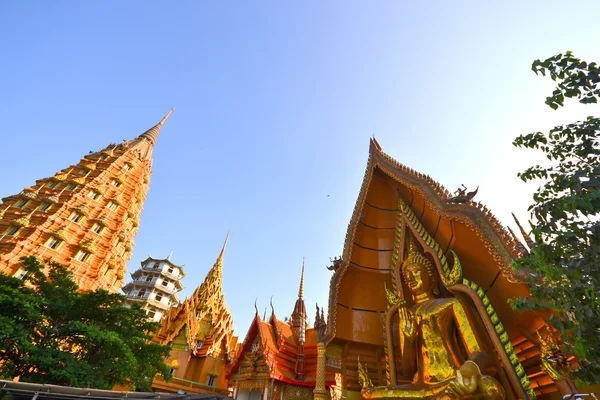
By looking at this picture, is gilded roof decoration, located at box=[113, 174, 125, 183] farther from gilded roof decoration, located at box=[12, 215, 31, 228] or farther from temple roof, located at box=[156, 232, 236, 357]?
temple roof, located at box=[156, 232, 236, 357]

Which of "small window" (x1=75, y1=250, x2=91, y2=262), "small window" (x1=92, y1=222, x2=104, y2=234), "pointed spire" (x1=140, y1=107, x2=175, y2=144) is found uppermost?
"pointed spire" (x1=140, y1=107, x2=175, y2=144)

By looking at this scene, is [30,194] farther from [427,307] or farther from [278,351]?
[427,307]

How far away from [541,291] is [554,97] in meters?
1.77

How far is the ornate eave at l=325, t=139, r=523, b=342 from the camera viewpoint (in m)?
4.52

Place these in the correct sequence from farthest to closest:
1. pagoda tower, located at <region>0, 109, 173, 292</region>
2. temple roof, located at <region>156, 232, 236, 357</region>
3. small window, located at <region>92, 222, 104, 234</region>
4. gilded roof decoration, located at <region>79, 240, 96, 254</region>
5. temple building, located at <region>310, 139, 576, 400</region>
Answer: small window, located at <region>92, 222, 104, 234</region> < gilded roof decoration, located at <region>79, 240, 96, 254</region> < temple roof, located at <region>156, 232, 236, 357</region> < pagoda tower, located at <region>0, 109, 173, 292</region> < temple building, located at <region>310, 139, 576, 400</region>

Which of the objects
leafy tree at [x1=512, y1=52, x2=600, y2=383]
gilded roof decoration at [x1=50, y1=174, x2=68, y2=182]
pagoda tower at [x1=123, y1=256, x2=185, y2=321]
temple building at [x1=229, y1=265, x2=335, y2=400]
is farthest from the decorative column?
pagoda tower at [x1=123, y1=256, x2=185, y2=321]

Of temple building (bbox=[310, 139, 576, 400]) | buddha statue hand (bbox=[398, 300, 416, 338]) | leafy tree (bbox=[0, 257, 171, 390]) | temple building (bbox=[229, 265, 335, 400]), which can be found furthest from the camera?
temple building (bbox=[229, 265, 335, 400])

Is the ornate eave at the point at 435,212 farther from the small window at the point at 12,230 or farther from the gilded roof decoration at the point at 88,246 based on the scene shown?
the small window at the point at 12,230

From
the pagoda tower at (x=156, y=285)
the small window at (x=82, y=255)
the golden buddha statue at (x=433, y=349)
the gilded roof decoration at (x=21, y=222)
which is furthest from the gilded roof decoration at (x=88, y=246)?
the golden buddha statue at (x=433, y=349)

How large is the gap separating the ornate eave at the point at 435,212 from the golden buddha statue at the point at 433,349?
3.85ft

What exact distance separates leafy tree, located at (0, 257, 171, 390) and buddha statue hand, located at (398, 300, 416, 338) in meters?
8.33

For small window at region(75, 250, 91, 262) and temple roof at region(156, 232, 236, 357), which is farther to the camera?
small window at region(75, 250, 91, 262)

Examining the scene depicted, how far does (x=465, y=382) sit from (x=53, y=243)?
25603 millimetres

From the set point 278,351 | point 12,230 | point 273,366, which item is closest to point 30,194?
point 12,230
